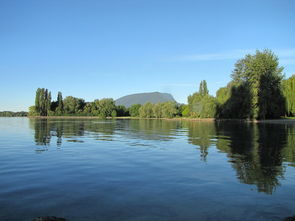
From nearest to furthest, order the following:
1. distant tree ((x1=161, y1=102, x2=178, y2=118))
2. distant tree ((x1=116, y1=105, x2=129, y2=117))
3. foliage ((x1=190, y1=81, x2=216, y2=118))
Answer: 1. foliage ((x1=190, y1=81, x2=216, y2=118))
2. distant tree ((x1=161, y1=102, x2=178, y2=118))
3. distant tree ((x1=116, y1=105, x2=129, y2=117))

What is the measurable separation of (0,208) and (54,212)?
1.43 m

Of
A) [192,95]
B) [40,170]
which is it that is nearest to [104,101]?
[192,95]

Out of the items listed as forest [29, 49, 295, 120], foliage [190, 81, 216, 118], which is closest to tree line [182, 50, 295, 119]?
forest [29, 49, 295, 120]

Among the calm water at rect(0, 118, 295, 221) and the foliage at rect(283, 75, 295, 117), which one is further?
the foliage at rect(283, 75, 295, 117)

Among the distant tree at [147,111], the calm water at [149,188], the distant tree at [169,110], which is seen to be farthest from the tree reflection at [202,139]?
the distant tree at [147,111]

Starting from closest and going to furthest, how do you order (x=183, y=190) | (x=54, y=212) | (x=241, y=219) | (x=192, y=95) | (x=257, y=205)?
(x=241, y=219)
(x=54, y=212)
(x=257, y=205)
(x=183, y=190)
(x=192, y=95)

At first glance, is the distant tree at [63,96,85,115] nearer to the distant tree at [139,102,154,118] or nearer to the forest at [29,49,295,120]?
the distant tree at [139,102,154,118]

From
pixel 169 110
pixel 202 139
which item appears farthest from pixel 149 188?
pixel 169 110

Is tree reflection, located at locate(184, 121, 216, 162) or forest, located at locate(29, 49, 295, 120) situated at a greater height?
forest, located at locate(29, 49, 295, 120)

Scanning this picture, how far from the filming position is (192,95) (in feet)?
390

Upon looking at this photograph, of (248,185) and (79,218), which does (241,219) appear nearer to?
(248,185)

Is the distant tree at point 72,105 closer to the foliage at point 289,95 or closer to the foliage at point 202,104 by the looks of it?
the foliage at point 202,104

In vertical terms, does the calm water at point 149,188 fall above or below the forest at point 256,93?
below

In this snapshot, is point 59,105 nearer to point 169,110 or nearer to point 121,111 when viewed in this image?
point 121,111
